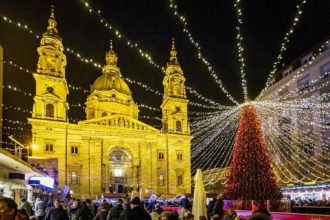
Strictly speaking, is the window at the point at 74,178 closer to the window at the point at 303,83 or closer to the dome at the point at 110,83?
the dome at the point at 110,83

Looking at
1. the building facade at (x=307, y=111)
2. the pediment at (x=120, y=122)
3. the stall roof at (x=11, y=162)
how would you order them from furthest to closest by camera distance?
the pediment at (x=120, y=122)
the building facade at (x=307, y=111)
the stall roof at (x=11, y=162)

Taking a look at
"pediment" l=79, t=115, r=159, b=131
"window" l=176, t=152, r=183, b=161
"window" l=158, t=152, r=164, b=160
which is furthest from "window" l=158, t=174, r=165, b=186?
"pediment" l=79, t=115, r=159, b=131

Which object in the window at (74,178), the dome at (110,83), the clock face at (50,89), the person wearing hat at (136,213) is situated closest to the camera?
the person wearing hat at (136,213)

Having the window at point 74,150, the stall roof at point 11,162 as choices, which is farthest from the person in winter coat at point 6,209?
the window at point 74,150

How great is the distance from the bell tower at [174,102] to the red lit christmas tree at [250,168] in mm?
38694

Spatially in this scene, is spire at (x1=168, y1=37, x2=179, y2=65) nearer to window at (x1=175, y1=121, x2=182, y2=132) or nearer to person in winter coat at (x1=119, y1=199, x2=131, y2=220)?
window at (x1=175, y1=121, x2=182, y2=132)

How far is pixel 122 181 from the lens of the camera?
5416 centimetres

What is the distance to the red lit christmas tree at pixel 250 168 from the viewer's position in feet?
52.5

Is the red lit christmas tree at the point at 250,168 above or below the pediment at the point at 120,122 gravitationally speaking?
below

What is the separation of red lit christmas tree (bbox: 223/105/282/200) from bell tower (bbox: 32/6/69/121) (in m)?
35.1

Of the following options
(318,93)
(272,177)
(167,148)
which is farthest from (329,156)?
(167,148)

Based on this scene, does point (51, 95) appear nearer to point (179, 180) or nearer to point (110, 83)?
point (110, 83)

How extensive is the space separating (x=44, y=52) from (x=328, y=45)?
3354cm

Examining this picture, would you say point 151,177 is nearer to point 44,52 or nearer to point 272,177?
point 44,52
